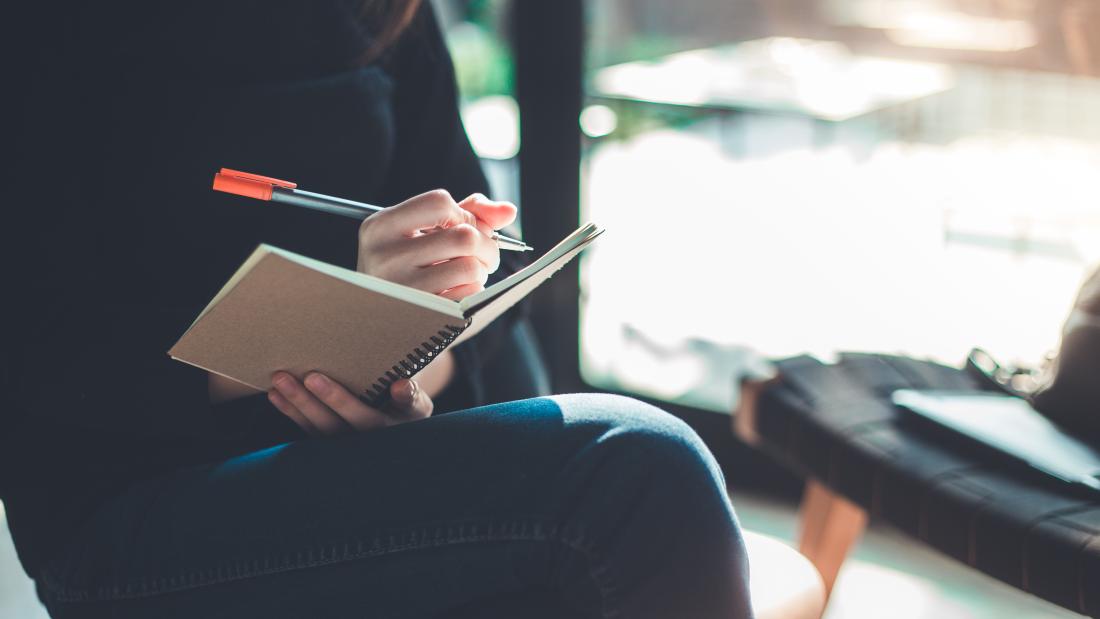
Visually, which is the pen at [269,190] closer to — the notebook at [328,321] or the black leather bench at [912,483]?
the notebook at [328,321]

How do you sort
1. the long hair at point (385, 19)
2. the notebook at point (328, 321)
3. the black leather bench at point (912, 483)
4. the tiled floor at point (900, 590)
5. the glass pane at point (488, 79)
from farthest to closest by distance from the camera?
the glass pane at point (488, 79) → the tiled floor at point (900, 590) → the long hair at point (385, 19) → the black leather bench at point (912, 483) → the notebook at point (328, 321)

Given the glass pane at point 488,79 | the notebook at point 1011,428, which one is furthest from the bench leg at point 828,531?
the glass pane at point 488,79

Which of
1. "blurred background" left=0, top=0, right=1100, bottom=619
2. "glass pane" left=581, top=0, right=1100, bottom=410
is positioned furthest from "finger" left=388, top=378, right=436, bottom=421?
Answer: "glass pane" left=581, top=0, right=1100, bottom=410

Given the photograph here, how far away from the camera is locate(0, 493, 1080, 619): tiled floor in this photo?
141cm

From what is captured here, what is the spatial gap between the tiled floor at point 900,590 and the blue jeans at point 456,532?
0.85 m

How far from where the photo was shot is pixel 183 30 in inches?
34.5

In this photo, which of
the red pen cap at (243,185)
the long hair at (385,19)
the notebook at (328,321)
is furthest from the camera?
the long hair at (385,19)

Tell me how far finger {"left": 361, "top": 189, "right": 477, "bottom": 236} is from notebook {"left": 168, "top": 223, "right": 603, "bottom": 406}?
0.25 ft

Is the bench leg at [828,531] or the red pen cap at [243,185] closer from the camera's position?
the red pen cap at [243,185]

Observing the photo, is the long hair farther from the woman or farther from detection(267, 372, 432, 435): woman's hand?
detection(267, 372, 432, 435): woman's hand

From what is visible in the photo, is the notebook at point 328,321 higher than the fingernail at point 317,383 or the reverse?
higher

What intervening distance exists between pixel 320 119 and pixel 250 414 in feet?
0.99

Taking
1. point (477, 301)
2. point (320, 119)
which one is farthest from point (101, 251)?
point (477, 301)

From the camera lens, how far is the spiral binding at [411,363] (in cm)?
65
